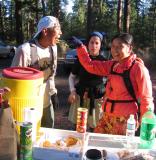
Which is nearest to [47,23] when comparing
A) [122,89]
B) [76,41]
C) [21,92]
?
[76,41]

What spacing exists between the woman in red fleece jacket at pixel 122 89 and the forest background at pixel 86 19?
23.2m

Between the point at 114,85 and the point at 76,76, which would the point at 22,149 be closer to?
the point at 114,85

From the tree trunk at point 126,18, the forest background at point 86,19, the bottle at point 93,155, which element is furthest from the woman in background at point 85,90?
the forest background at point 86,19

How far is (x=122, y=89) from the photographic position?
12.9 ft

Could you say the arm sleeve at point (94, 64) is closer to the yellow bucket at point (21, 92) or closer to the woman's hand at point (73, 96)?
the woman's hand at point (73, 96)

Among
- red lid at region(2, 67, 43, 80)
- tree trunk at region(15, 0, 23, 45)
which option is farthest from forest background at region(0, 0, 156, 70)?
red lid at region(2, 67, 43, 80)

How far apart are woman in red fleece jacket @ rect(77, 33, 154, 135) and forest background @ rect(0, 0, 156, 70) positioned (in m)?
23.2

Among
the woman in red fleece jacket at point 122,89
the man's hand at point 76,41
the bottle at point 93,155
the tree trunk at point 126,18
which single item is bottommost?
Answer: the bottle at point 93,155

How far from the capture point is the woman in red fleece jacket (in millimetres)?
3816

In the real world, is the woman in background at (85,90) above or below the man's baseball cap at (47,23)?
below

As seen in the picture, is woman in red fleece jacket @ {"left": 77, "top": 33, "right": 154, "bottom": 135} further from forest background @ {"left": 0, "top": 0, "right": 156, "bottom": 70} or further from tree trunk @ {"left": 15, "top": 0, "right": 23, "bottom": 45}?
tree trunk @ {"left": 15, "top": 0, "right": 23, "bottom": 45}

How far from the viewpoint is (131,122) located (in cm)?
338

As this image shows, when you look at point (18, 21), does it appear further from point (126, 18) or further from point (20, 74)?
point (20, 74)

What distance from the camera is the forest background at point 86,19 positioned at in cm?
3700
